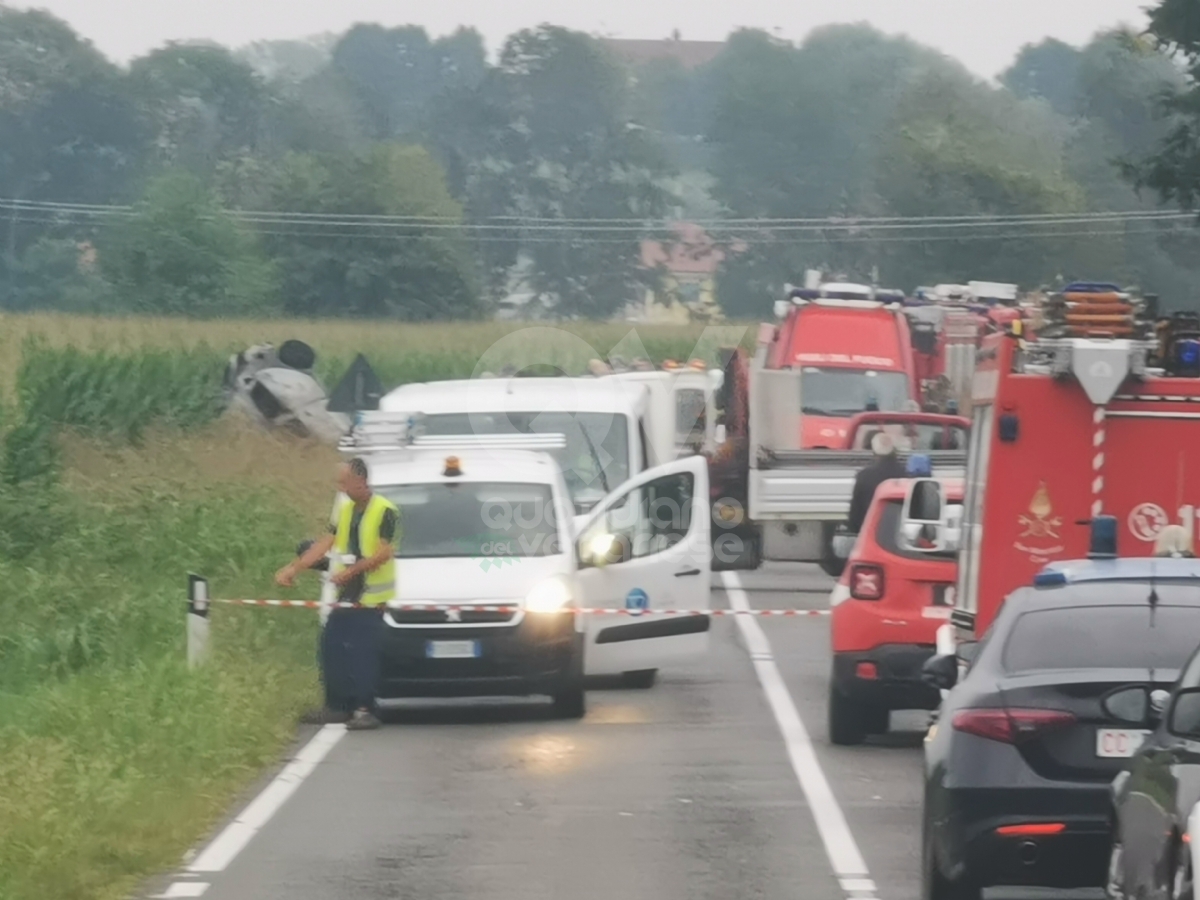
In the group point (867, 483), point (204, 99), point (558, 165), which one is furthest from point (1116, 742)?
point (204, 99)

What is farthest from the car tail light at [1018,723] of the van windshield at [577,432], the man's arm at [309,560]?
the van windshield at [577,432]

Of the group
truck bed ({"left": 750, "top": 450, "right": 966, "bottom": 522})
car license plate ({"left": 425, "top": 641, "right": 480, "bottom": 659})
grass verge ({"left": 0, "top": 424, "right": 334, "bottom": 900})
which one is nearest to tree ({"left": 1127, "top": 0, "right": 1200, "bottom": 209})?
grass verge ({"left": 0, "top": 424, "right": 334, "bottom": 900})

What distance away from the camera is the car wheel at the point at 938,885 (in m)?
9.46

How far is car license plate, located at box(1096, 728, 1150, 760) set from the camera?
927 centimetres

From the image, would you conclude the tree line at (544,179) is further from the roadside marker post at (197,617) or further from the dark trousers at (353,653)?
the dark trousers at (353,653)

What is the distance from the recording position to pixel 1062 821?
926cm

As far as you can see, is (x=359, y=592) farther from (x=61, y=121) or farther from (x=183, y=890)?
(x=61, y=121)

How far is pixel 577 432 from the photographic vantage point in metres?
22.4

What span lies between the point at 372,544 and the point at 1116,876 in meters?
8.76

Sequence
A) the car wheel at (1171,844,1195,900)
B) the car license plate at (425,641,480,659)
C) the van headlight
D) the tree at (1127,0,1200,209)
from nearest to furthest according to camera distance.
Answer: the car wheel at (1171,844,1195,900) → the car license plate at (425,641,480,659) → the van headlight → the tree at (1127,0,1200,209)

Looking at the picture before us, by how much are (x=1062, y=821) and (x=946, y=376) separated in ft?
95.0

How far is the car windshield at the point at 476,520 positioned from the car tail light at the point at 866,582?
8.73ft

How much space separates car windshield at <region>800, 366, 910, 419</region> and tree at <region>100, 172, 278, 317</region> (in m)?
45.7

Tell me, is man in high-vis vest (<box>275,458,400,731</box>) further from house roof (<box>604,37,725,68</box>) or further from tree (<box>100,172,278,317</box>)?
house roof (<box>604,37,725,68</box>)
